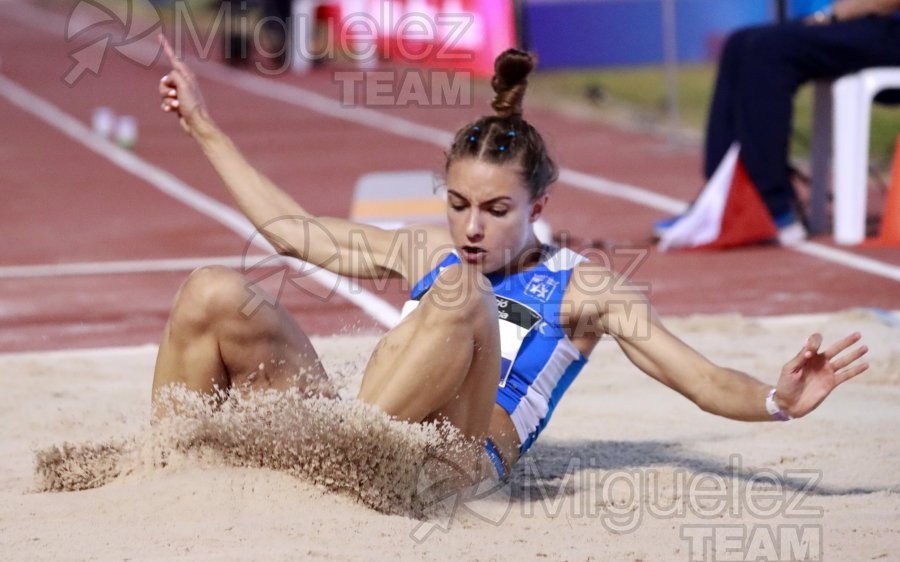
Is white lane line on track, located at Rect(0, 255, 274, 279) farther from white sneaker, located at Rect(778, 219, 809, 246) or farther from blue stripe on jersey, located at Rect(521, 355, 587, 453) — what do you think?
blue stripe on jersey, located at Rect(521, 355, 587, 453)

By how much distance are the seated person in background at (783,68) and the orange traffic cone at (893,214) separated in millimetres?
416

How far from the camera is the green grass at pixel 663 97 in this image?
36.8ft

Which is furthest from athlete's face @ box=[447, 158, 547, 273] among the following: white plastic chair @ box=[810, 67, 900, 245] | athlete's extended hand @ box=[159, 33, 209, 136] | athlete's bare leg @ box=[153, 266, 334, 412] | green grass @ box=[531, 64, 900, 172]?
green grass @ box=[531, 64, 900, 172]

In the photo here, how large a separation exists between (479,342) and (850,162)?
15.3 ft

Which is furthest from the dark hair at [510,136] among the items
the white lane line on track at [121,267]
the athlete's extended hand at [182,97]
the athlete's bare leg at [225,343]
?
the white lane line on track at [121,267]

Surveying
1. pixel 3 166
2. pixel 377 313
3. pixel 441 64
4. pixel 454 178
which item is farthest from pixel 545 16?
pixel 454 178

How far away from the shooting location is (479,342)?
3490 mm

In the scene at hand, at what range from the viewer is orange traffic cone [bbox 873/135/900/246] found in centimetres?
749

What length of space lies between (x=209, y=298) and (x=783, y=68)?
4732mm

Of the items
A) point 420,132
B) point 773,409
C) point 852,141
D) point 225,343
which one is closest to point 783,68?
point 852,141

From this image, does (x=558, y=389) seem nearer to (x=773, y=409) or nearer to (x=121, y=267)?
(x=773, y=409)

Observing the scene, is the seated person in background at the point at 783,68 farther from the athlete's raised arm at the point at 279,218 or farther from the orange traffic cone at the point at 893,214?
the athlete's raised arm at the point at 279,218

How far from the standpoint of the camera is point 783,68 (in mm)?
7551

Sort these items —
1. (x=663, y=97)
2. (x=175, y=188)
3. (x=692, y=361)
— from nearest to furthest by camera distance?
1. (x=692, y=361)
2. (x=175, y=188)
3. (x=663, y=97)
